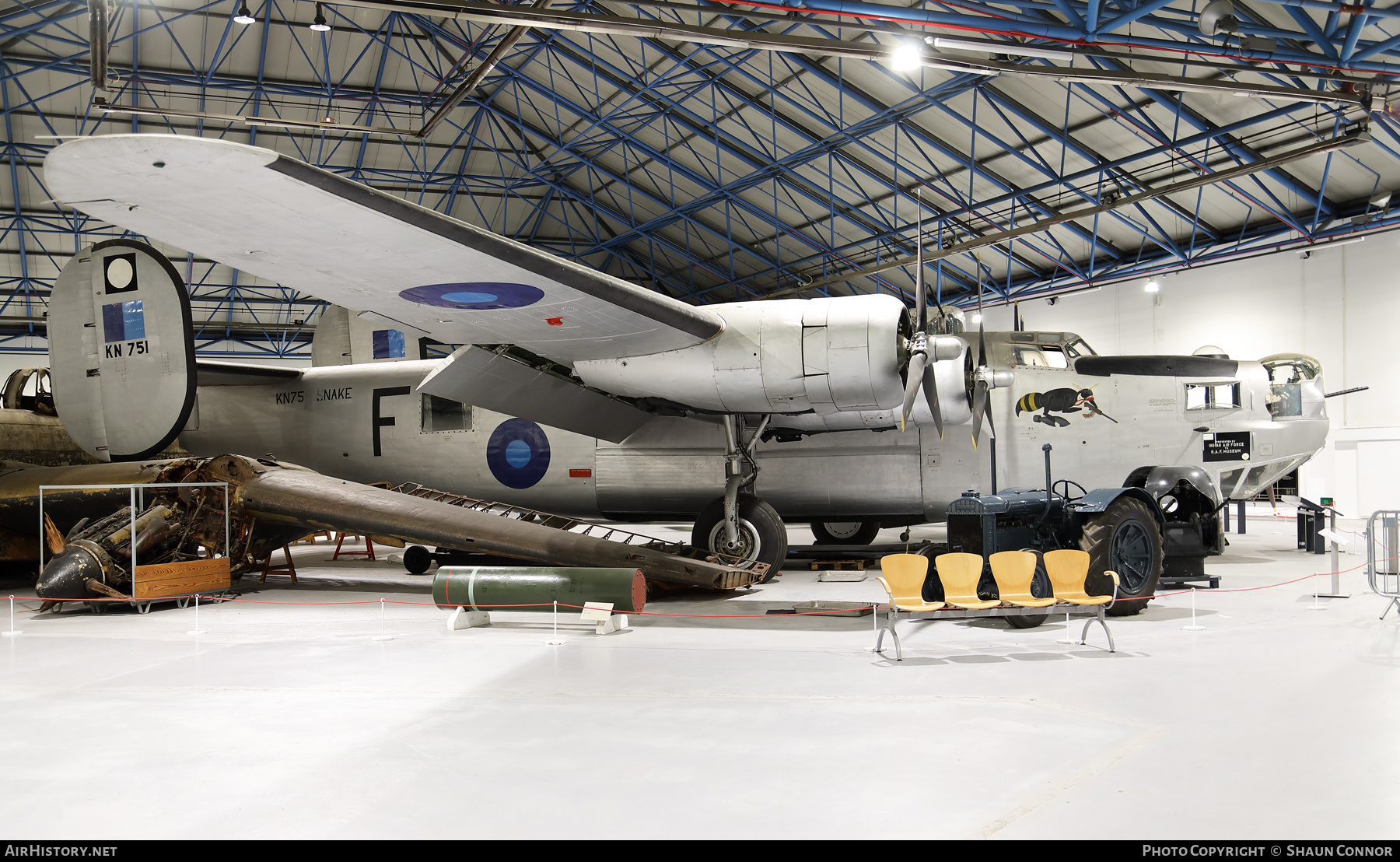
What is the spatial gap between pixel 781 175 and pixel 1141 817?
25.8 metres

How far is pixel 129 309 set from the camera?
1317 centimetres

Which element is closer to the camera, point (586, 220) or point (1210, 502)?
point (1210, 502)

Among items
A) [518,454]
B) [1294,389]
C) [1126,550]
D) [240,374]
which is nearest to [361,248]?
[518,454]

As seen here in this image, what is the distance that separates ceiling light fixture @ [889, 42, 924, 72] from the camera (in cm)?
1296

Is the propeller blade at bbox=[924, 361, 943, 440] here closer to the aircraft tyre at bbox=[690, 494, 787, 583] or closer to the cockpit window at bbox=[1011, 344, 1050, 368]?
the aircraft tyre at bbox=[690, 494, 787, 583]

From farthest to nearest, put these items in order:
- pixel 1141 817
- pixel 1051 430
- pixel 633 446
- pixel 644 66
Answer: pixel 644 66 → pixel 633 446 → pixel 1051 430 → pixel 1141 817

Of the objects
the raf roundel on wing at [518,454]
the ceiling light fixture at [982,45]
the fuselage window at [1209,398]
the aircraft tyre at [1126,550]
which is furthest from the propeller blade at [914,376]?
the raf roundel on wing at [518,454]

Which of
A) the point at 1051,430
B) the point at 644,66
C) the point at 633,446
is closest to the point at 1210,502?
the point at 1051,430

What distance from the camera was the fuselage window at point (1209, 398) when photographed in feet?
40.7

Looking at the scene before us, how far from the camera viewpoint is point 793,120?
25406mm

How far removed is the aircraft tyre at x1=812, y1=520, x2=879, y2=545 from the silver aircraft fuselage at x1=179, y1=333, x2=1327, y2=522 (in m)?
2.38

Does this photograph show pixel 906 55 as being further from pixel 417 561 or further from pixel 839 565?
pixel 417 561

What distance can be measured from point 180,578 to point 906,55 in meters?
12.2

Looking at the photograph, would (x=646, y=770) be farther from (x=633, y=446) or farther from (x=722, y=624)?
(x=633, y=446)
